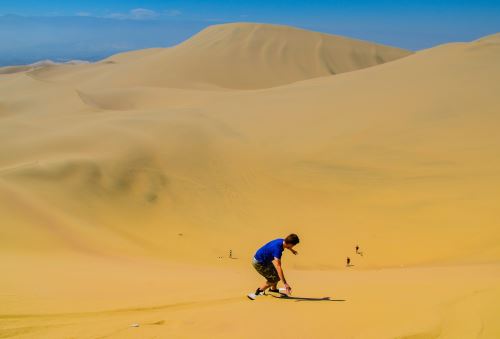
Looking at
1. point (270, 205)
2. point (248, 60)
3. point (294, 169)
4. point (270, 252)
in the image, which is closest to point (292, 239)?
point (270, 252)

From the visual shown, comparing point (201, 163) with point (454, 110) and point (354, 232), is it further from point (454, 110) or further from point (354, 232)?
point (454, 110)

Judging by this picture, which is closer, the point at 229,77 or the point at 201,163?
the point at 201,163

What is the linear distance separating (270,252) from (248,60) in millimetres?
54931

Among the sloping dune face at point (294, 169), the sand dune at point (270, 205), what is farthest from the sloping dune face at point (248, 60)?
the sloping dune face at point (294, 169)

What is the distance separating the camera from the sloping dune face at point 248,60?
2057 inches

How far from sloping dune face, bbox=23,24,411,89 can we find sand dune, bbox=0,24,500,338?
75.8 feet

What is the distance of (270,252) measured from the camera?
500cm

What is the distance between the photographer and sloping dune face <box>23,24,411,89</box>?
52250mm

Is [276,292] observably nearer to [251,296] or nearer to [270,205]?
[251,296]

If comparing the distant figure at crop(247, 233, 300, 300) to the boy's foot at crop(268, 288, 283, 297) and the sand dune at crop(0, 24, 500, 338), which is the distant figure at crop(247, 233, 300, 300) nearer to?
the boy's foot at crop(268, 288, 283, 297)

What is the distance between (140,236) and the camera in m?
11.0

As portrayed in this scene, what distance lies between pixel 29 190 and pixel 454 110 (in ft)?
52.7

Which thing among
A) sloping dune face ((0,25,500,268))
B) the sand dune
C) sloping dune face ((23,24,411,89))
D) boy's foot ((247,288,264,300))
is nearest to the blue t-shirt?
boy's foot ((247,288,264,300))

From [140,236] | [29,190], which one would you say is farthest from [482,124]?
[29,190]
